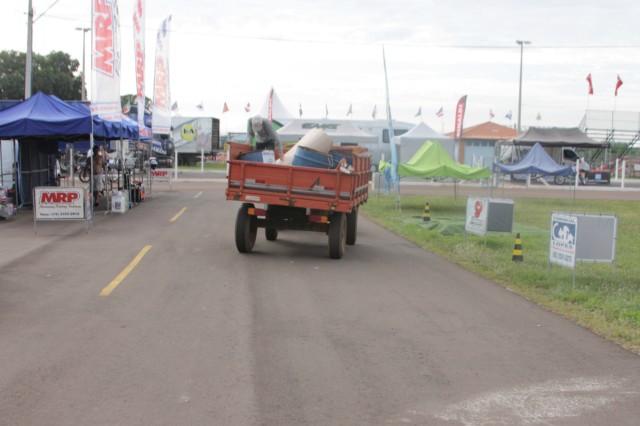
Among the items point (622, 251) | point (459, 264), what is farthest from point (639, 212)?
point (459, 264)

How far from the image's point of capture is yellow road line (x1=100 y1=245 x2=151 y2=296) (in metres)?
9.02

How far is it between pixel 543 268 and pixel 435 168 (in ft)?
41.2

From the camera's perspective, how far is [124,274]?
10219 millimetres

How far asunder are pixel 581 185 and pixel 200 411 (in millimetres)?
45868

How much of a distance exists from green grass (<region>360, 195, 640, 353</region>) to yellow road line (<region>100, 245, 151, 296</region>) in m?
5.85

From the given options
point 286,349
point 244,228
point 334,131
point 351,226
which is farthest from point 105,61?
point 334,131

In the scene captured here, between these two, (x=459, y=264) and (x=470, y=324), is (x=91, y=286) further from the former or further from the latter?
(x=459, y=264)

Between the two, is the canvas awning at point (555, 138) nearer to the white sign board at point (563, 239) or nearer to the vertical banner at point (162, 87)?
the vertical banner at point (162, 87)

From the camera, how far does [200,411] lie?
479 centimetres

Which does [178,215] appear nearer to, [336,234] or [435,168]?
[336,234]

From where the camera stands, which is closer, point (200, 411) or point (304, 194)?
point (200, 411)

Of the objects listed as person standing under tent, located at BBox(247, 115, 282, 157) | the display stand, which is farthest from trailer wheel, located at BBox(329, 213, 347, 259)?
the display stand

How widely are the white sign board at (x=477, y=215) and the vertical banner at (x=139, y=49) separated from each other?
13.8m

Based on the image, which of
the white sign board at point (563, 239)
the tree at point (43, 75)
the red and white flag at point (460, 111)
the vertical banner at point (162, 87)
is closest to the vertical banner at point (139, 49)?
the vertical banner at point (162, 87)
